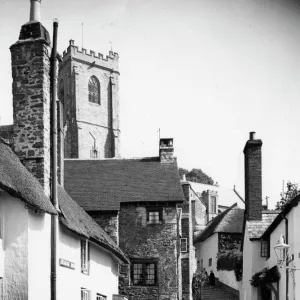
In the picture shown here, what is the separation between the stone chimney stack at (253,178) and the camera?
34.7m

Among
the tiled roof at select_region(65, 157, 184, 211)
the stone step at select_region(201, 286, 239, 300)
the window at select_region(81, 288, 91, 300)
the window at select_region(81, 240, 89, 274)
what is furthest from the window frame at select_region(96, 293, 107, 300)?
the stone step at select_region(201, 286, 239, 300)

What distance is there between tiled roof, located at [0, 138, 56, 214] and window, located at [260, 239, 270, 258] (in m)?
18.0

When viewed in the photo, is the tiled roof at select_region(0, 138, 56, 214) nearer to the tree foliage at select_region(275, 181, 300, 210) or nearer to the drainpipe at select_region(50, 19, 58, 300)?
the drainpipe at select_region(50, 19, 58, 300)

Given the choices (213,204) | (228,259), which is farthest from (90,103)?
(228,259)

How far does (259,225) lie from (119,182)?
24.4ft

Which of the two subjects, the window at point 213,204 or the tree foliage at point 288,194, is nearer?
the tree foliage at point 288,194

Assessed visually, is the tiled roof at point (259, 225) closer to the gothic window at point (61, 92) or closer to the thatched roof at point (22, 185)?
the thatched roof at point (22, 185)

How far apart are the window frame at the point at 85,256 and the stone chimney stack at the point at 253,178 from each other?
48.5 feet

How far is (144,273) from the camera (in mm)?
32375

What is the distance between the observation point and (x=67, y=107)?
100 m

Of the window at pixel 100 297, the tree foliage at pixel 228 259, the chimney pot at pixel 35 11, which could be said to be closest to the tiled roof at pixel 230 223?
the tree foliage at pixel 228 259

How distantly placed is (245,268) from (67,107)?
66.7 m

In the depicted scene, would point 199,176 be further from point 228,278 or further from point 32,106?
point 32,106

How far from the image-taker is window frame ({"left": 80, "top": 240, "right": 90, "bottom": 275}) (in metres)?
21.4
